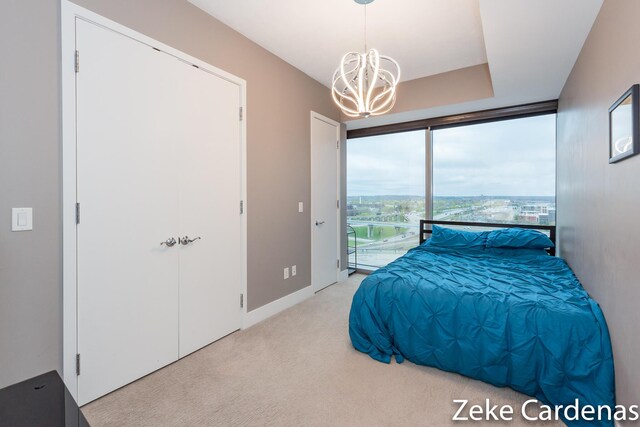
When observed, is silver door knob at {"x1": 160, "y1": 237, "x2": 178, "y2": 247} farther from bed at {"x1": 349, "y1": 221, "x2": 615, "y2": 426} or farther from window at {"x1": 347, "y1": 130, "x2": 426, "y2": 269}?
window at {"x1": 347, "y1": 130, "x2": 426, "y2": 269}

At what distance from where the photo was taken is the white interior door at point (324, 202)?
3.88m

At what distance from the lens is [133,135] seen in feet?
6.78

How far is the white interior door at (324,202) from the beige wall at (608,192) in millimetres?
2556

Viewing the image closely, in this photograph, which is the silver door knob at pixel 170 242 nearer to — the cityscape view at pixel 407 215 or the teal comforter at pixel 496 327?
the teal comforter at pixel 496 327

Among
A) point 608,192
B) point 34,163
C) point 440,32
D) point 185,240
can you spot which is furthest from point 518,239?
point 34,163

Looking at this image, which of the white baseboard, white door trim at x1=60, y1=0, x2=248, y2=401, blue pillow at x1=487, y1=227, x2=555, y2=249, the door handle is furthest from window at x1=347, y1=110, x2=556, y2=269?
white door trim at x1=60, y1=0, x2=248, y2=401

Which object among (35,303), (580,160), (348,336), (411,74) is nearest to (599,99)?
(580,160)

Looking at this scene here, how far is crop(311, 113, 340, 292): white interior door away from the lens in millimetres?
3877

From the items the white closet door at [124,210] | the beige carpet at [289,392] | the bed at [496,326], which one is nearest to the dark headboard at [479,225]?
the bed at [496,326]

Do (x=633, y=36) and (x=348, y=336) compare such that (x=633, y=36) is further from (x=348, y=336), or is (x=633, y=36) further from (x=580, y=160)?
(x=348, y=336)

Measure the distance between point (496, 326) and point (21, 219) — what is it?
2795 mm

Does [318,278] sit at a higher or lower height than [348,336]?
higher

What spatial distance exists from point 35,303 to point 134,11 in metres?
1.91

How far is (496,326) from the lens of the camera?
194 cm
